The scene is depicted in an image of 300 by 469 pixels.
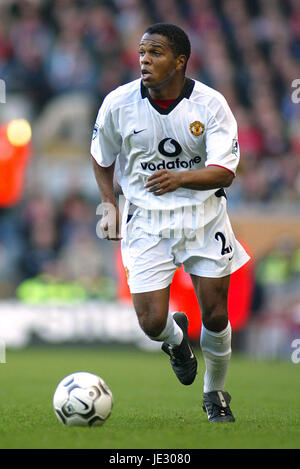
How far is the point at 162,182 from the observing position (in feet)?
17.7

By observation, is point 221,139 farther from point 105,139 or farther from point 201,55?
point 201,55

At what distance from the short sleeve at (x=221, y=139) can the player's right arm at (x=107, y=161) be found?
22.9 inches

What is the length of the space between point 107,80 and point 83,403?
38.3 feet

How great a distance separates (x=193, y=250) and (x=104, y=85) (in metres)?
11.0

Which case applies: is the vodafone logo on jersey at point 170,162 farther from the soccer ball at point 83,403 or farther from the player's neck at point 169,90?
the soccer ball at point 83,403

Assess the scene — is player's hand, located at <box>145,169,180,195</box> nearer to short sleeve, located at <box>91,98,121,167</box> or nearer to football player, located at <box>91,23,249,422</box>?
football player, located at <box>91,23,249,422</box>

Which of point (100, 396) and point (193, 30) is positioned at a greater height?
point (193, 30)

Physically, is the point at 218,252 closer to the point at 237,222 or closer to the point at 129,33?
the point at 237,222

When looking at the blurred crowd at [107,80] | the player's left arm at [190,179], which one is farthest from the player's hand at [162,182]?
the blurred crowd at [107,80]

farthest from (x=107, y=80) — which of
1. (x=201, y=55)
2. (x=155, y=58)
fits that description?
(x=155, y=58)

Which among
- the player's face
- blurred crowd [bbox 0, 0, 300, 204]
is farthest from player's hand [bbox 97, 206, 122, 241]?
blurred crowd [bbox 0, 0, 300, 204]

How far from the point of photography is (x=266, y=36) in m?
Result: 18.7

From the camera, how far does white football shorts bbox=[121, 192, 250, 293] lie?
19.1 feet

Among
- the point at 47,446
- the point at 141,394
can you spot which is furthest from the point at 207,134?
the point at 141,394
